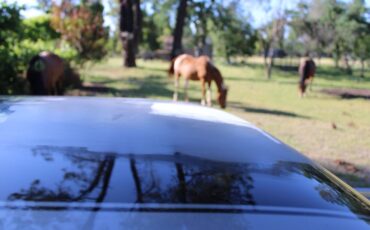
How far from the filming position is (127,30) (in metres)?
25.2

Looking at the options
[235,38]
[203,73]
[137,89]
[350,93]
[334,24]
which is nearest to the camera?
[203,73]

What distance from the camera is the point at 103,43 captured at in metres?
18.6

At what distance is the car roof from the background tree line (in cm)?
770

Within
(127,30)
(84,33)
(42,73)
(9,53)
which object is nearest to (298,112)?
(42,73)

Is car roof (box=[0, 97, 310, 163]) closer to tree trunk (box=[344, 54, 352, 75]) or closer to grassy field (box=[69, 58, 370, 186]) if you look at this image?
grassy field (box=[69, 58, 370, 186])

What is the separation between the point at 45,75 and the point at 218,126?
829 centimetres

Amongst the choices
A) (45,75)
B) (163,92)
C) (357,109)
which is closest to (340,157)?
(45,75)

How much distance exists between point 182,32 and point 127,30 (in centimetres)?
484

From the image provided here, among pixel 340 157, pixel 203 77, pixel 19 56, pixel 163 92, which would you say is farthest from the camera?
pixel 163 92

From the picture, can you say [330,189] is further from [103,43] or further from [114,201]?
[103,43]

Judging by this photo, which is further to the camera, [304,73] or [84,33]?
[304,73]

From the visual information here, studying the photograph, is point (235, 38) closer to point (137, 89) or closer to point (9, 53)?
point (137, 89)

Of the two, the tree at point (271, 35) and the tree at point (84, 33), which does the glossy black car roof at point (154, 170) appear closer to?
the tree at point (84, 33)

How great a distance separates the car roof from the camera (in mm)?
1993
